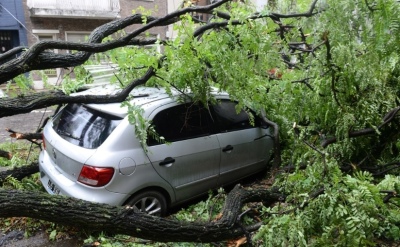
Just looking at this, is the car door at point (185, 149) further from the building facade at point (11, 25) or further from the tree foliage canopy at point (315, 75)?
the building facade at point (11, 25)

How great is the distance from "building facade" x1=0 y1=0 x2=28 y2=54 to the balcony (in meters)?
0.56

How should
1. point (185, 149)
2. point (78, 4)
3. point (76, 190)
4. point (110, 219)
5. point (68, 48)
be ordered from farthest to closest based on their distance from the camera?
1. point (78, 4)
2. point (185, 149)
3. point (76, 190)
4. point (68, 48)
5. point (110, 219)

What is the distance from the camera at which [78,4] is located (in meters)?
15.8

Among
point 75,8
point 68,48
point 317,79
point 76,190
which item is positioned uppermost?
point 75,8

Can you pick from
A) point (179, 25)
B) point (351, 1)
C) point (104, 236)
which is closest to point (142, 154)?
point (104, 236)

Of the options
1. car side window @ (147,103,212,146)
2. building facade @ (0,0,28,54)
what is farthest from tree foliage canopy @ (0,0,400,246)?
building facade @ (0,0,28,54)

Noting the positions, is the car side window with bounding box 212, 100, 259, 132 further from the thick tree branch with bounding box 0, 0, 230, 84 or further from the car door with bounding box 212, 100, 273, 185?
the thick tree branch with bounding box 0, 0, 230, 84

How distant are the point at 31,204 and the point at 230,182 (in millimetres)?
2794

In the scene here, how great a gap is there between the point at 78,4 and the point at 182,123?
48.4ft

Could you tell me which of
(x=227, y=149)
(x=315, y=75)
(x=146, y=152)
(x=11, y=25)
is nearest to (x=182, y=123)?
(x=146, y=152)

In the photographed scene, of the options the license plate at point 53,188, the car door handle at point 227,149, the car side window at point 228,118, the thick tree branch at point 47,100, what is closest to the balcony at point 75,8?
the thick tree branch at point 47,100

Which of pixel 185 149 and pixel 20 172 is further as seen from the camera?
pixel 20 172

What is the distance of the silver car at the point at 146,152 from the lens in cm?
327

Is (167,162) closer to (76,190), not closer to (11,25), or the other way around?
(76,190)
